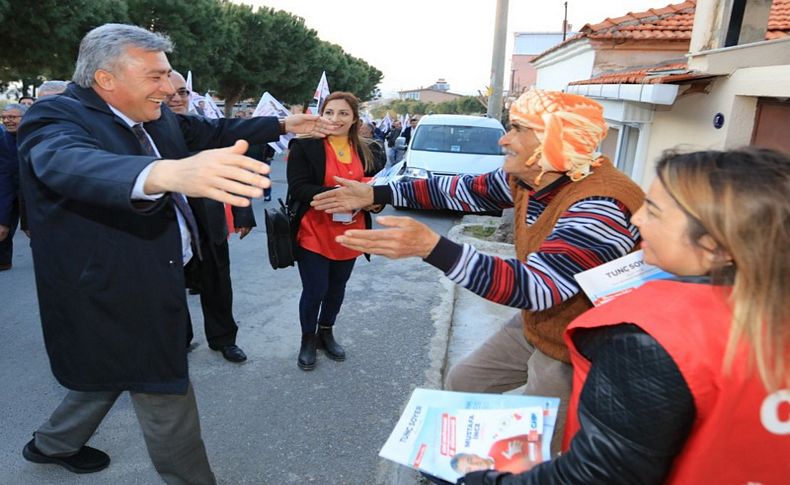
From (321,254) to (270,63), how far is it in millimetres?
29483

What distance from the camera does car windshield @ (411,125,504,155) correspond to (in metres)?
10.5

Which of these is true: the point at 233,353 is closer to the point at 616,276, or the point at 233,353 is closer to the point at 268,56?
the point at 616,276

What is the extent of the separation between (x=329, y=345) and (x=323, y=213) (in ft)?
3.45

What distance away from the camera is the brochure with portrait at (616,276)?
1659 millimetres

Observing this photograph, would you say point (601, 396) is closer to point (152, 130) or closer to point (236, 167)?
point (236, 167)

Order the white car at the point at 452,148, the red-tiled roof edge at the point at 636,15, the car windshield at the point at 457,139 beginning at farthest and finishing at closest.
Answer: the red-tiled roof edge at the point at 636,15 < the car windshield at the point at 457,139 < the white car at the point at 452,148

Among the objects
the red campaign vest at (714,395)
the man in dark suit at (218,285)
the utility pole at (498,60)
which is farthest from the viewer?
the utility pole at (498,60)

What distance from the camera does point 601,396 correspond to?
112 cm

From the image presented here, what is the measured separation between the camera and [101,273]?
1878mm

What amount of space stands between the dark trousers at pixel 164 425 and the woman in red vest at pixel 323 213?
148 cm

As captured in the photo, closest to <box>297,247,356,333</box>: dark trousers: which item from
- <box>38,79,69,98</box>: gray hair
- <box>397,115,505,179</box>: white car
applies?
<box>38,79,69,98</box>: gray hair

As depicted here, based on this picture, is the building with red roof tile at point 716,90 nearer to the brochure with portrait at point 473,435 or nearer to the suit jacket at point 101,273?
the brochure with portrait at point 473,435

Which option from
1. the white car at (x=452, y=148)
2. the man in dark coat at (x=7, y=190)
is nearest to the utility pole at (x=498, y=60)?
the white car at (x=452, y=148)

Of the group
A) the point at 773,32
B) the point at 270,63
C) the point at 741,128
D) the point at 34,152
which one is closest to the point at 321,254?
the point at 34,152
